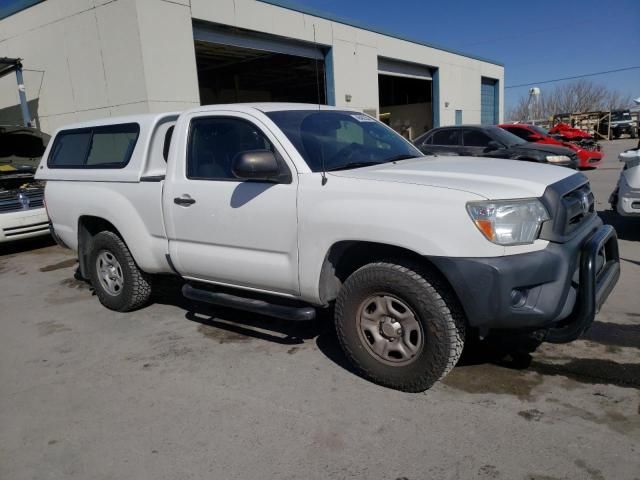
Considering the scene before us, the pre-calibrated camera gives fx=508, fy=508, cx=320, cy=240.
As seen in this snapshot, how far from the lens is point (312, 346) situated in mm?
4105

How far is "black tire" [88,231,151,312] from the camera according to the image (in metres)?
4.91

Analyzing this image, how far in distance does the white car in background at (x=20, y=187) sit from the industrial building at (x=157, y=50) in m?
2.41

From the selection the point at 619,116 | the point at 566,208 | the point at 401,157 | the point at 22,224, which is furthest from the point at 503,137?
the point at 619,116

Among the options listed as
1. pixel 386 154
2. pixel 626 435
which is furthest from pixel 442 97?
pixel 626 435

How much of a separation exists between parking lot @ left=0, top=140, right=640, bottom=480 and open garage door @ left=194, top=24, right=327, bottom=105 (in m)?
6.76

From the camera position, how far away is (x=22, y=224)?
8109mm

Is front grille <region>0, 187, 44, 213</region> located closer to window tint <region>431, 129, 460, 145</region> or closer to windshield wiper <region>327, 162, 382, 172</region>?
windshield wiper <region>327, 162, 382, 172</region>

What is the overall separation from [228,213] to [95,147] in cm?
220

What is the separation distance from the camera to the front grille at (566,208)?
290 cm

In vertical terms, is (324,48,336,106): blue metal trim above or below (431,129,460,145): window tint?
above

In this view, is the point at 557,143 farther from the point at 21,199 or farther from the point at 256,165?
the point at 256,165

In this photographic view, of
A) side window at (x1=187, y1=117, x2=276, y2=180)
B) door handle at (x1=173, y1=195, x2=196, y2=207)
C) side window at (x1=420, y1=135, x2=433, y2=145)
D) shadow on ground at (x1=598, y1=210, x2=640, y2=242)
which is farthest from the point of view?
side window at (x1=420, y1=135, x2=433, y2=145)

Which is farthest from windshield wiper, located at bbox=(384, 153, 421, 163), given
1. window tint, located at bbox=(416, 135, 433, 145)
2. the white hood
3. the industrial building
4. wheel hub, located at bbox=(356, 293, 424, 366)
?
window tint, located at bbox=(416, 135, 433, 145)

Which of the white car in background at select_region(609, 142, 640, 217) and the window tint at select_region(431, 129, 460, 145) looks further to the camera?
the window tint at select_region(431, 129, 460, 145)
